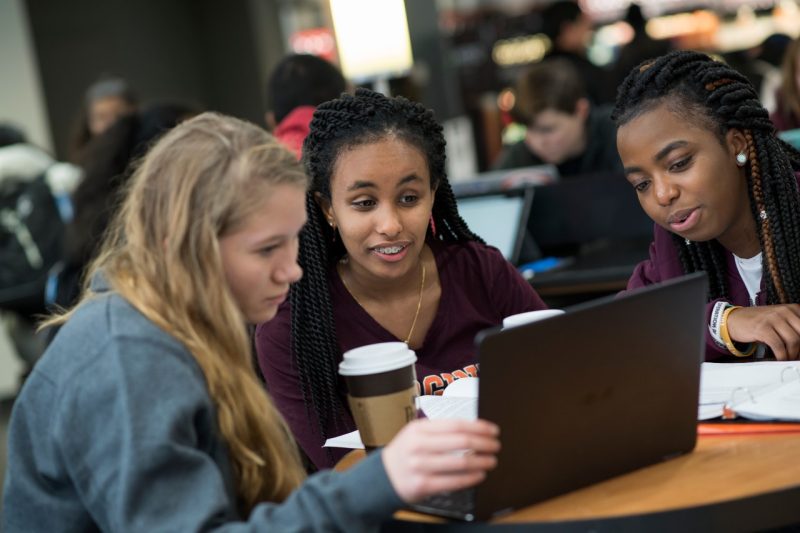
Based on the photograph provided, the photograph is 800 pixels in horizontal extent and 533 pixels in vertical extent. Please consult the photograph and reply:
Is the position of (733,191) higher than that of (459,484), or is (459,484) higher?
(733,191)

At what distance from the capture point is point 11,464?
1476mm

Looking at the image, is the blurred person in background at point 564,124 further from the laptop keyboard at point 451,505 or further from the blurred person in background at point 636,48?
the laptop keyboard at point 451,505

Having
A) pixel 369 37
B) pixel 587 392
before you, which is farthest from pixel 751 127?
pixel 369 37

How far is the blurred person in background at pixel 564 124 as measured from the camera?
15.9ft

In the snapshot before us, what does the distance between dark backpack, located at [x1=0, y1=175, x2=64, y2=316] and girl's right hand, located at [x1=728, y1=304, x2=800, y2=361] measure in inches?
160

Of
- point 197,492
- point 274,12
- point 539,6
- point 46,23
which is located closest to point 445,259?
point 197,492

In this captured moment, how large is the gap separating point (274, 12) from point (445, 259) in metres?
7.97

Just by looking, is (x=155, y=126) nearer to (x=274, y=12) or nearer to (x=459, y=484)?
(x=459, y=484)

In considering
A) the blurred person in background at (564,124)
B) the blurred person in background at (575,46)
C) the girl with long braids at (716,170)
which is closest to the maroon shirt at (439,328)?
the girl with long braids at (716,170)

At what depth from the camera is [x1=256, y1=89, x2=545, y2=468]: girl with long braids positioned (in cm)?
218

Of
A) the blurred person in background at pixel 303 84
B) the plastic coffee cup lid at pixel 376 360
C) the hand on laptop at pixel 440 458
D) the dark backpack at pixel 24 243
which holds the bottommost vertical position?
the dark backpack at pixel 24 243

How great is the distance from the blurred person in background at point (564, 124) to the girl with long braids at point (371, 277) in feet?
8.27

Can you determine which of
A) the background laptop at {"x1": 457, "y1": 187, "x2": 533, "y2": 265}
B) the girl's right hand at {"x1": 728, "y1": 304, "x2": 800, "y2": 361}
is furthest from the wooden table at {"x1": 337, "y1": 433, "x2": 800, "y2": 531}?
the background laptop at {"x1": 457, "y1": 187, "x2": 533, "y2": 265}

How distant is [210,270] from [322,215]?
92 cm
